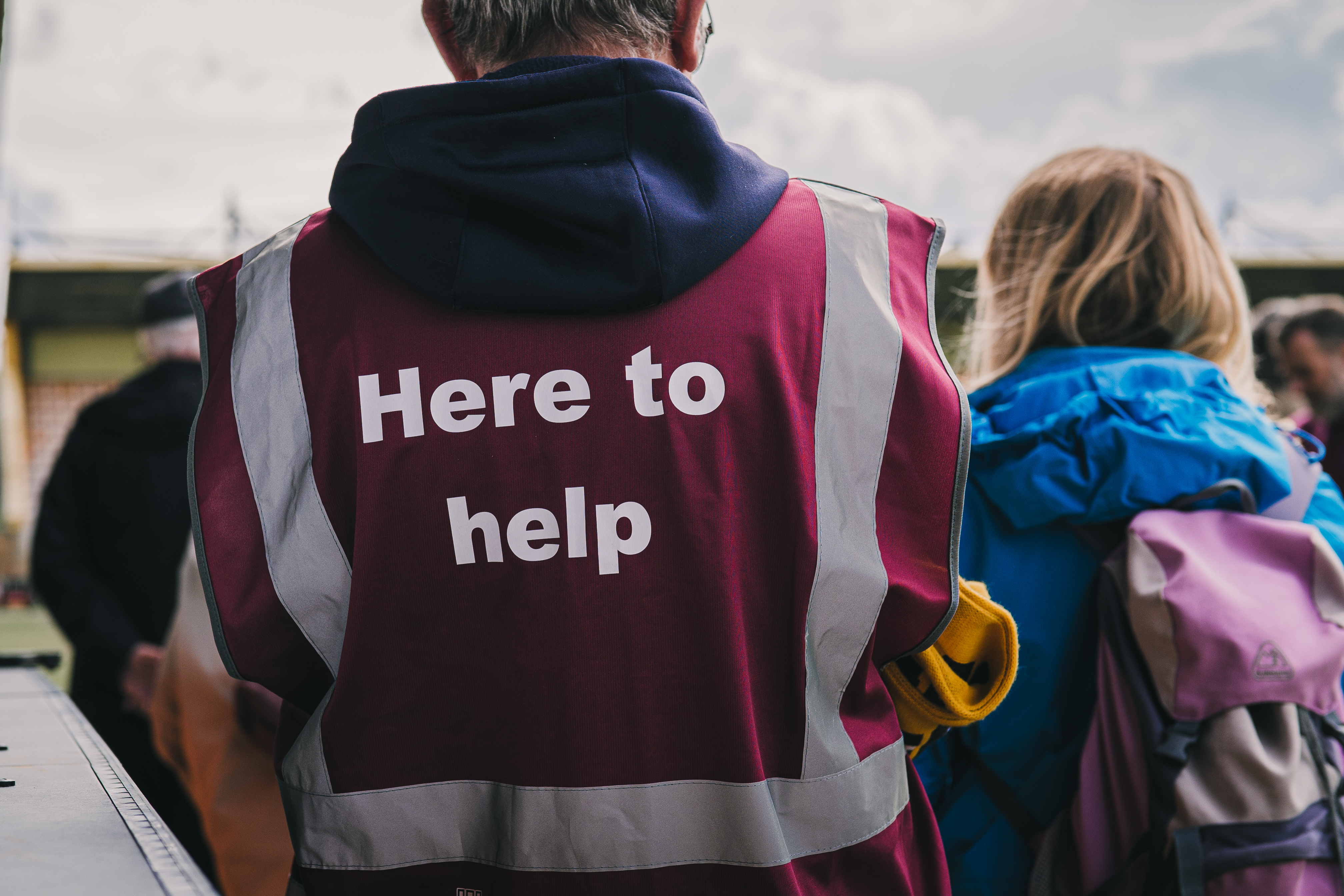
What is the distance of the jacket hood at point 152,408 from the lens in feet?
11.0

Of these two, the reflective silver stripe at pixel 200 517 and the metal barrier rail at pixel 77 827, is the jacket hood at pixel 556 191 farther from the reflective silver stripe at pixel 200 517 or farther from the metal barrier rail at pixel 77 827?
the metal barrier rail at pixel 77 827

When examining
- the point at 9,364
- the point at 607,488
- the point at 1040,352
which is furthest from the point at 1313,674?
the point at 9,364

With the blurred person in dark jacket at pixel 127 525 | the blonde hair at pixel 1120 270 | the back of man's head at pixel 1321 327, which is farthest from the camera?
the back of man's head at pixel 1321 327

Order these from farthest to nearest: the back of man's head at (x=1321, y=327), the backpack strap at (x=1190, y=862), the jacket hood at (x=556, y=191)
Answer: the back of man's head at (x=1321, y=327) → the backpack strap at (x=1190, y=862) → the jacket hood at (x=556, y=191)

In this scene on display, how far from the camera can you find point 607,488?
1.09 meters

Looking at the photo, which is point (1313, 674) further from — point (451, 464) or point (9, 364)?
point (9, 364)

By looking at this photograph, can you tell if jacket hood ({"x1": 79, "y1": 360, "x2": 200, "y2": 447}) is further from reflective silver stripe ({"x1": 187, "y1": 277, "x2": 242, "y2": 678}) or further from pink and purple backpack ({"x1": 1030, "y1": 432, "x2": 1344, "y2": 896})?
pink and purple backpack ({"x1": 1030, "y1": 432, "x2": 1344, "y2": 896})

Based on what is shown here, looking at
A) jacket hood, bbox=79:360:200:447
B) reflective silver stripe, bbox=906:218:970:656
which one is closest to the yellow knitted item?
reflective silver stripe, bbox=906:218:970:656

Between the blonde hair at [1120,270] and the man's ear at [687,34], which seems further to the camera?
the blonde hair at [1120,270]

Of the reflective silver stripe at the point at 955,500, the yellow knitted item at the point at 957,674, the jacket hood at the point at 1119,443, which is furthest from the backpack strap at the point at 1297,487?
the reflective silver stripe at the point at 955,500

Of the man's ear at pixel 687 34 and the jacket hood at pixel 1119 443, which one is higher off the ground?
the man's ear at pixel 687 34

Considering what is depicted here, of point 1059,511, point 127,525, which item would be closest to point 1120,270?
point 1059,511

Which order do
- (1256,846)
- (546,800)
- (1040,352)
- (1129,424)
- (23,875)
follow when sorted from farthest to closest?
(1040,352) → (1129,424) → (1256,846) → (546,800) → (23,875)

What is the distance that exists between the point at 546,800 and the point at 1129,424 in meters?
1.10
